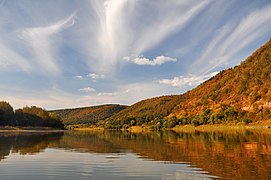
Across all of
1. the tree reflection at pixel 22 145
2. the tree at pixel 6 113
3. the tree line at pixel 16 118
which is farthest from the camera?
the tree line at pixel 16 118

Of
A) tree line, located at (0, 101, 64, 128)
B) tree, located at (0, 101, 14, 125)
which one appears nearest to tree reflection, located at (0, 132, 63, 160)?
tree, located at (0, 101, 14, 125)

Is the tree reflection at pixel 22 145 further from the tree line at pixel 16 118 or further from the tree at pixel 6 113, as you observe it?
the tree line at pixel 16 118

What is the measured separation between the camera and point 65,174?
69.6 feet

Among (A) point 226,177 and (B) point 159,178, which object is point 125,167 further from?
(A) point 226,177

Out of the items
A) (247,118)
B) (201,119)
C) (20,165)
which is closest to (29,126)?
(201,119)

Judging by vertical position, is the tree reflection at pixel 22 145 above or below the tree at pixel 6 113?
below

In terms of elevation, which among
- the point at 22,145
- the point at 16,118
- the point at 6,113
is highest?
the point at 6,113

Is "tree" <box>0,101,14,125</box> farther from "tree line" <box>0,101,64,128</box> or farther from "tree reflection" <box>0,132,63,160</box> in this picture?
"tree reflection" <box>0,132,63,160</box>

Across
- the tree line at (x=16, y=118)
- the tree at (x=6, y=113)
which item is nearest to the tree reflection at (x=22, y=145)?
the tree at (x=6, y=113)

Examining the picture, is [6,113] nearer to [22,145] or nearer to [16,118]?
[16,118]

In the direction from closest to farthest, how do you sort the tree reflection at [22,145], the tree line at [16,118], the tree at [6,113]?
the tree reflection at [22,145] < the tree at [6,113] < the tree line at [16,118]

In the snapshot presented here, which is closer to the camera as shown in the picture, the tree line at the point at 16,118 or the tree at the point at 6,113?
the tree at the point at 6,113

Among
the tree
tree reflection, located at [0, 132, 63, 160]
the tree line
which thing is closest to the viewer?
tree reflection, located at [0, 132, 63, 160]

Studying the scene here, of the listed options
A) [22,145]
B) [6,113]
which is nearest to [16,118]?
[6,113]
